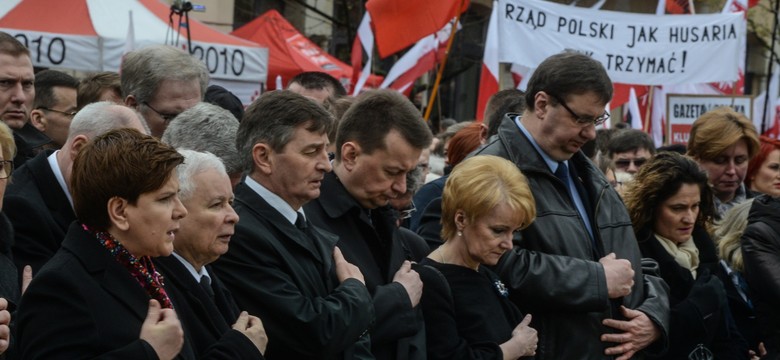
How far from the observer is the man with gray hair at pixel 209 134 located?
4.63 meters

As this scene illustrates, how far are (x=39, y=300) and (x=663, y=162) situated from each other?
132 inches

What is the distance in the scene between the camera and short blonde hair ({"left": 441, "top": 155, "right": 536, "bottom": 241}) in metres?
4.54

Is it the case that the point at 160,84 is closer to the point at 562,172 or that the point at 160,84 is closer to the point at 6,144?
the point at 6,144

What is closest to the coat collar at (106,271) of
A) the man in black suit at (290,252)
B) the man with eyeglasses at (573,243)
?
the man in black suit at (290,252)

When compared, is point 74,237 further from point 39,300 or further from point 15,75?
point 15,75

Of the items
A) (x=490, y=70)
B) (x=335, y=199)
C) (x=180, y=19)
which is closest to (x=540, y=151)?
(x=335, y=199)

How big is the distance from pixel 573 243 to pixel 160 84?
198 cm

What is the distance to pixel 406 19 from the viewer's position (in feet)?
33.8

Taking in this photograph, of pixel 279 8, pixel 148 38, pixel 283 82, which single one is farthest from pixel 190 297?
pixel 279 8

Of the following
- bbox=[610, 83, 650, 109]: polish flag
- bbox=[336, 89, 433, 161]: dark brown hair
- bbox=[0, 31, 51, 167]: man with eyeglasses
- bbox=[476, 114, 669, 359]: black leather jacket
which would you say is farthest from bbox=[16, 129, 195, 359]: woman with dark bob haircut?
bbox=[610, 83, 650, 109]: polish flag

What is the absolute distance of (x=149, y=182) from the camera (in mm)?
3422

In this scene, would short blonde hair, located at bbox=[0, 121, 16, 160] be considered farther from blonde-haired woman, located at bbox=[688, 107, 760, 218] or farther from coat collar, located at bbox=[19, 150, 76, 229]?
blonde-haired woman, located at bbox=[688, 107, 760, 218]

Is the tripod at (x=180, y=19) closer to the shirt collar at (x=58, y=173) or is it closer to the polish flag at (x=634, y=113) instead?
the polish flag at (x=634, y=113)

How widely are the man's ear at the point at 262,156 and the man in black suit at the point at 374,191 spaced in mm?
341
